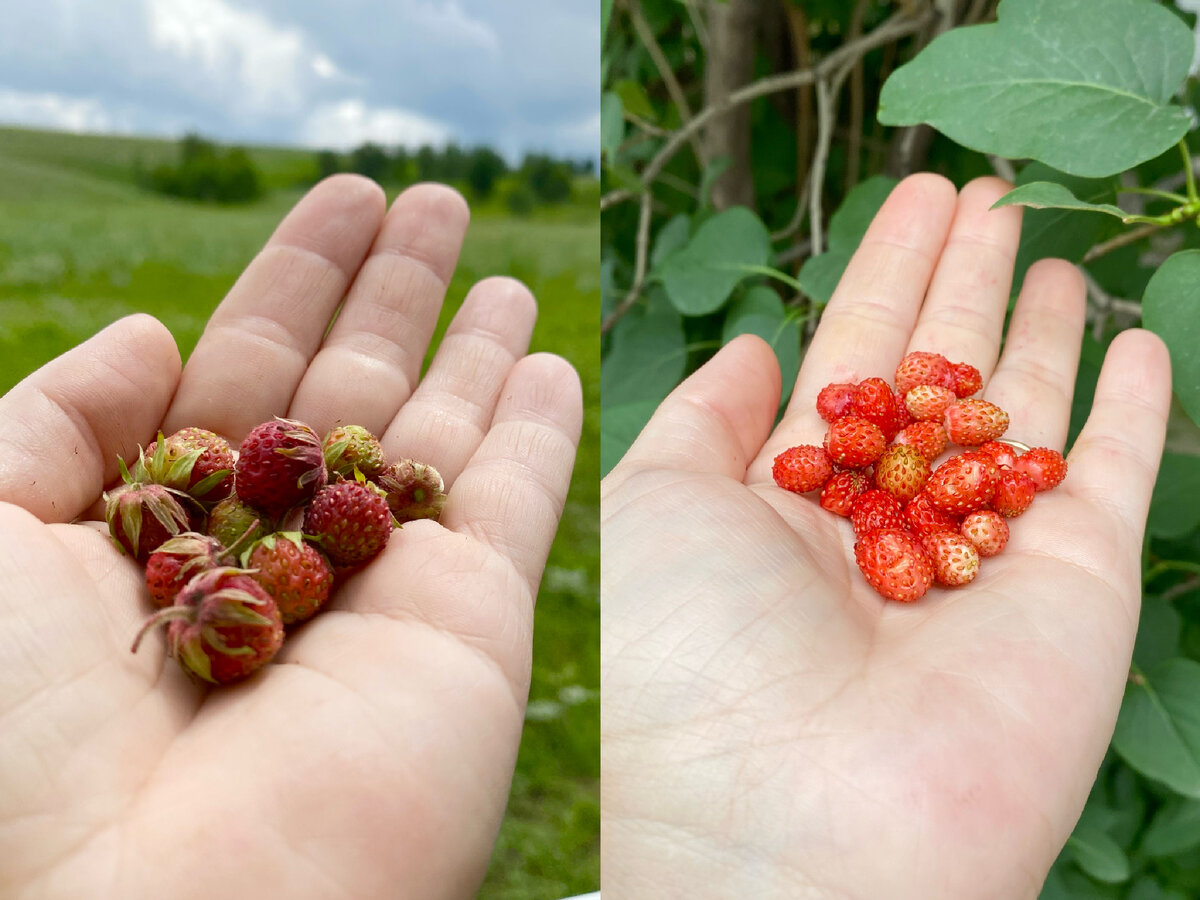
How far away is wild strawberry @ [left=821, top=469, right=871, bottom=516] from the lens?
0.79 metres

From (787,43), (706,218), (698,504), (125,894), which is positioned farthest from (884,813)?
(787,43)

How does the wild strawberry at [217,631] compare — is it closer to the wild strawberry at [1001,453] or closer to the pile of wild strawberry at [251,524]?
the pile of wild strawberry at [251,524]

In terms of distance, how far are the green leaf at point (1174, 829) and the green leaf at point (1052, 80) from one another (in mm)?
595

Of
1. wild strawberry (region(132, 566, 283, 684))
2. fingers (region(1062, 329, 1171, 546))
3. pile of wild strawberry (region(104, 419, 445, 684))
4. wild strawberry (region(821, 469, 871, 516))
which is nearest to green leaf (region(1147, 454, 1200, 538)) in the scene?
fingers (region(1062, 329, 1171, 546))

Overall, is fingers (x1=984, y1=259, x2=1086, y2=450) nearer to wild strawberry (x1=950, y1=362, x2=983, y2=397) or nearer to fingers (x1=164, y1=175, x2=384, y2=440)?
wild strawberry (x1=950, y1=362, x2=983, y2=397)

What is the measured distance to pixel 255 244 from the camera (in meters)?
1.58

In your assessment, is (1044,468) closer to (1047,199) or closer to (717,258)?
(1047,199)

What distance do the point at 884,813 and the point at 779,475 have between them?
1.03ft

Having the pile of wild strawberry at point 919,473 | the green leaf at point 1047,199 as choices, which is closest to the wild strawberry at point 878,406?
the pile of wild strawberry at point 919,473

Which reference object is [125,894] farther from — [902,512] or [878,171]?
[878,171]

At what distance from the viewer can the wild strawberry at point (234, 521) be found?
72 cm

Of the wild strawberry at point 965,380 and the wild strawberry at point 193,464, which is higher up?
the wild strawberry at point 965,380

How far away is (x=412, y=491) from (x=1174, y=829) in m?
0.76

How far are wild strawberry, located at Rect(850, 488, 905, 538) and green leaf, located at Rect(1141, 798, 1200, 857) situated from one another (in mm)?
401
